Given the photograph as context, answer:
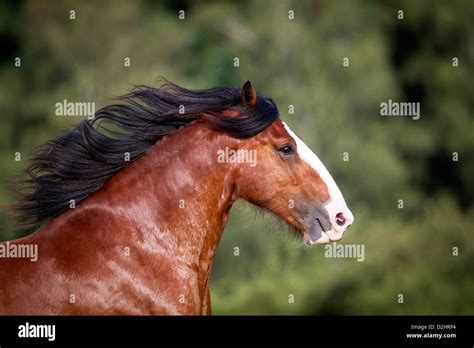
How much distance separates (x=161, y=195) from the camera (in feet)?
18.6

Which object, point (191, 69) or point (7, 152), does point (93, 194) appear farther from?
point (191, 69)

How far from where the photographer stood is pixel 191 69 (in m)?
14.9

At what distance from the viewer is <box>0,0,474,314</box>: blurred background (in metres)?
12.3

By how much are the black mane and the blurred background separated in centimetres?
626

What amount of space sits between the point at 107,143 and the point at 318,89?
30.7 feet

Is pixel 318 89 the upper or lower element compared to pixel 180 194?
upper

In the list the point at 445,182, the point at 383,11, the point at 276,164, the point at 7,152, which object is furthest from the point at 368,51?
the point at 276,164

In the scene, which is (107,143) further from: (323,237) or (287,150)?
(323,237)

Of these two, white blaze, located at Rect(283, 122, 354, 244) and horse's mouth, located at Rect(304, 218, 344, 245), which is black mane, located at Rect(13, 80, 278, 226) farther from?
horse's mouth, located at Rect(304, 218, 344, 245)

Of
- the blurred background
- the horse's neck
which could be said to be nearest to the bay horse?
Result: the horse's neck

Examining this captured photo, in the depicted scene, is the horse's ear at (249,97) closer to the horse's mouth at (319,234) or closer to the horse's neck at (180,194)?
the horse's neck at (180,194)

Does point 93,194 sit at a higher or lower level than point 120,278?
higher

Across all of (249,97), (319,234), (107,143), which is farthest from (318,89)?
(107,143)

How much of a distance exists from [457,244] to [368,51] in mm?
4286
